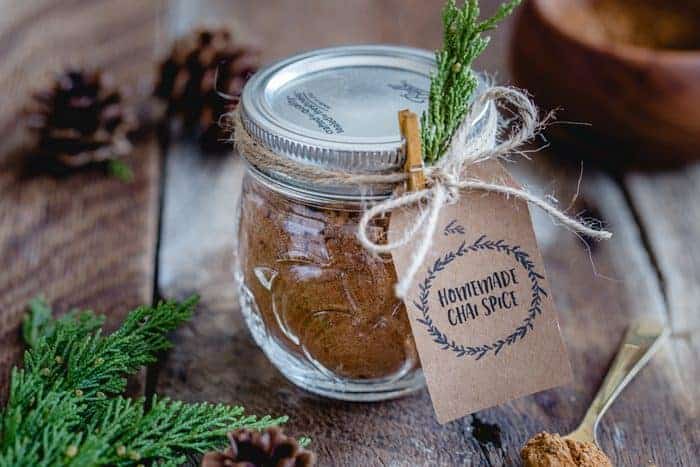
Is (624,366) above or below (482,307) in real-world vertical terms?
below

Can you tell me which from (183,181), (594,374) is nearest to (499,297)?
(594,374)

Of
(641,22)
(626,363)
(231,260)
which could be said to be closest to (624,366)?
(626,363)

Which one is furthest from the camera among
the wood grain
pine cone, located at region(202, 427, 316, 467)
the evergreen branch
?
the evergreen branch

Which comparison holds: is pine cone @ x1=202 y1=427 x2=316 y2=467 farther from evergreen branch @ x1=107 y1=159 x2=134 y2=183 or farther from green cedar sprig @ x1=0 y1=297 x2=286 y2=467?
evergreen branch @ x1=107 y1=159 x2=134 y2=183

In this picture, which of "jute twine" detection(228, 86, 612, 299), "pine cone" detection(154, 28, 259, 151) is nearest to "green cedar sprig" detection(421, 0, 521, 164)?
"jute twine" detection(228, 86, 612, 299)

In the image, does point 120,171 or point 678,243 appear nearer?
point 678,243

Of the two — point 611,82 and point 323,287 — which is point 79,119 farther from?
point 611,82
